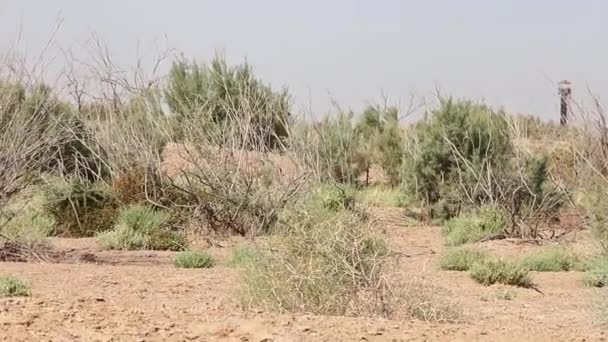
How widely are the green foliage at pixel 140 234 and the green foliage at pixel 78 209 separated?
1.04 meters

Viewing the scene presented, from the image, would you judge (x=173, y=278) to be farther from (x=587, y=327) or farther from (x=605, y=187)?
(x=605, y=187)

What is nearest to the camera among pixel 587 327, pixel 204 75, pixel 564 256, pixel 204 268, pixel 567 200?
pixel 587 327

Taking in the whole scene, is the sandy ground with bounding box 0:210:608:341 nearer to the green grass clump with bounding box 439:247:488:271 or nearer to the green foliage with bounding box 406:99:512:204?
the green grass clump with bounding box 439:247:488:271

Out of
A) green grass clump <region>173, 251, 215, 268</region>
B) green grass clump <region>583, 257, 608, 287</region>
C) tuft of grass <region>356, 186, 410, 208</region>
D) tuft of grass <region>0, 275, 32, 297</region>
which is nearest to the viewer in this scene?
tuft of grass <region>0, 275, 32, 297</region>

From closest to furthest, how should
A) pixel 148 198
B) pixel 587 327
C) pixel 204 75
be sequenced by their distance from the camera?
pixel 587 327
pixel 148 198
pixel 204 75

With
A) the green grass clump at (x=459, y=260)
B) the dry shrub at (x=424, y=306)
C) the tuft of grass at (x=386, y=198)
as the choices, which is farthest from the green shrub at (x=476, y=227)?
the dry shrub at (x=424, y=306)

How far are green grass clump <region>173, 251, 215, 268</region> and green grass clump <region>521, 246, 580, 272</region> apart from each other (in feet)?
18.3

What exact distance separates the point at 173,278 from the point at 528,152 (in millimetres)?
13750

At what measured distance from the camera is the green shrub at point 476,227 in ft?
71.2

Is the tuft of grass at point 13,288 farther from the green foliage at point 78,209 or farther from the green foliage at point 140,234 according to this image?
the green foliage at point 78,209

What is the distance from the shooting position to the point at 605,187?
19047 mm

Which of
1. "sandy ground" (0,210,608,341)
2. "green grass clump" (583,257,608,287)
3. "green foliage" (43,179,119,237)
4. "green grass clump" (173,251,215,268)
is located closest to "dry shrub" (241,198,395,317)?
"sandy ground" (0,210,608,341)

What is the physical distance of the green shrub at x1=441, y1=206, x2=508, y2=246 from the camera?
71.2ft

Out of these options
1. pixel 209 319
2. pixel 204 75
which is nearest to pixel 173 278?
pixel 209 319
